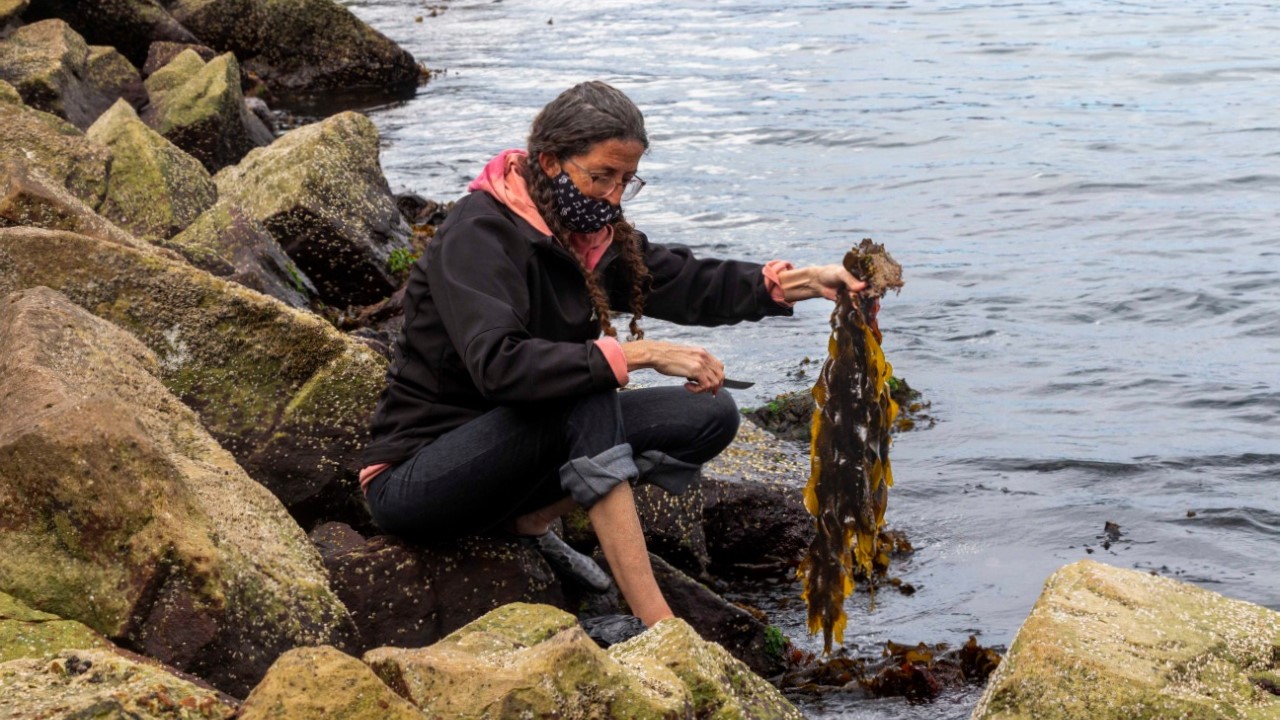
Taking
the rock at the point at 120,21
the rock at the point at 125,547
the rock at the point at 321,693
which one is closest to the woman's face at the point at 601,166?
the rock at the point at 125,547

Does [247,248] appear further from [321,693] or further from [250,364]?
[321,693]

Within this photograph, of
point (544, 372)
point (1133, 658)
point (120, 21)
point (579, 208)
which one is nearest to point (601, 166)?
point (579, 208)

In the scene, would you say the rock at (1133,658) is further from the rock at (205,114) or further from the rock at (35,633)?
the rock at (205,114)

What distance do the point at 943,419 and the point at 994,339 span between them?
199 centimetres

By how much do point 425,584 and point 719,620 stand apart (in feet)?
3.77

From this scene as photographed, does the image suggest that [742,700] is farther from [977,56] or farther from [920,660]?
[977,56]

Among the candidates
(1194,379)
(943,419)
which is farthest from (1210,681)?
(1194,379)

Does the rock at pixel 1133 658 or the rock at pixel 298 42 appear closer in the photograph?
the rock at pixel 1133 658

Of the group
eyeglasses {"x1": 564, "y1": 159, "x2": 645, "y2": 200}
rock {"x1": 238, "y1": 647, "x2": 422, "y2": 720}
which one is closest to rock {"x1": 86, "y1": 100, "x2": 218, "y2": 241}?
eyeglasses {"x1": 564, "y1": 159, "x2": 645, "y2": 200}

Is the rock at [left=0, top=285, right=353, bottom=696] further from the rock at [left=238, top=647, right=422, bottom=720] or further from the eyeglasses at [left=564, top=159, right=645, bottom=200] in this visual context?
the eyeglasses at [left=564, top=159, right=645, bottom=200]

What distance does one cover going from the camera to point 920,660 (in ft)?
18.3

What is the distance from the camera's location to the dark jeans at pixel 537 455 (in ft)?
15.5

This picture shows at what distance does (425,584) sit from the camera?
198 inches

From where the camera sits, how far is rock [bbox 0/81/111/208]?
325 inches
